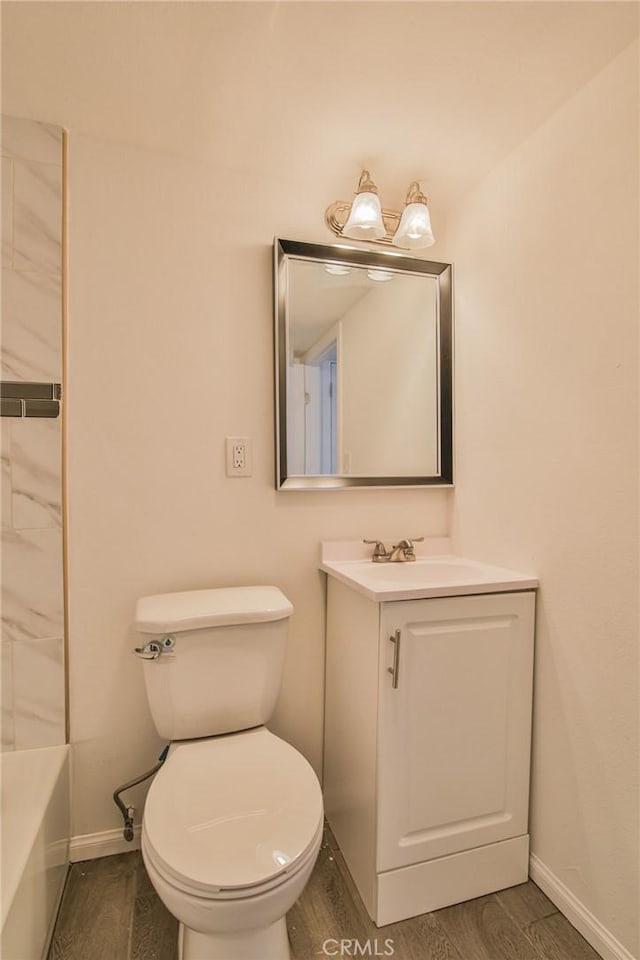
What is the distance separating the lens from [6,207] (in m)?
1.36

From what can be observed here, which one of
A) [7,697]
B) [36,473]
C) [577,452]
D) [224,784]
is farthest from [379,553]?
[7,697]

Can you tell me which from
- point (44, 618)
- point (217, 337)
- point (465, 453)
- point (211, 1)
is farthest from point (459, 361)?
point (44, 618)

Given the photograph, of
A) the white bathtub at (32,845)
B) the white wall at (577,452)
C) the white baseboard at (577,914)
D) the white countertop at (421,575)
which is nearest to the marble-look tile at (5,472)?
the white bathtub at (32,845)

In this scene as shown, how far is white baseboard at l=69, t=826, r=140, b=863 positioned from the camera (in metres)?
1.47

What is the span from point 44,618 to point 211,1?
1570 millimetres

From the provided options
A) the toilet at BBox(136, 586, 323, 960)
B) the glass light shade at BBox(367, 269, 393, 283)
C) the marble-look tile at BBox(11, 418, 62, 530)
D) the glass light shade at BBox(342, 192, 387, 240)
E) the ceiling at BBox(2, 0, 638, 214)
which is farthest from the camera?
the glass light shade at BBox(367, 269, 393, 283)

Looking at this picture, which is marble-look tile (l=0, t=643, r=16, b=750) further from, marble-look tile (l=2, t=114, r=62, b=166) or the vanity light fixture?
the vanity light fixture

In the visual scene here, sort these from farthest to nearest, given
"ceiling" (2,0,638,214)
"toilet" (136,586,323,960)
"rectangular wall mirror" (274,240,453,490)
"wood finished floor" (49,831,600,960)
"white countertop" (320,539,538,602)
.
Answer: "rectangular wall mirror" (274,240,453,490)
"white countertop" (320,539,538,602)
"wood finished floor" (49,831,600,960)
"ceiling" (2,0,638,214)
"toilet" (136,586,323,960)

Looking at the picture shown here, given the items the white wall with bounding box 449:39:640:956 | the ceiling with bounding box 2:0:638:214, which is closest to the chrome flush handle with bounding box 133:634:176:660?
the white wall with bounding box 449:39:640:956

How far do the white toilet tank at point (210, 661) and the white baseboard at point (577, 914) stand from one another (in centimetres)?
88

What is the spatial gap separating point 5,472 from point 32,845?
91 centimetres

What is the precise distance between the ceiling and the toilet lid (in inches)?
67.1

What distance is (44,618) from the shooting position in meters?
1.42

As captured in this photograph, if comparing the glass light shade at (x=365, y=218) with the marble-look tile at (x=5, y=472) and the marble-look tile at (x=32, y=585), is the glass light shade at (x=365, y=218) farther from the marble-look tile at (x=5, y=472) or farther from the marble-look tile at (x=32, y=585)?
the marble-look tile at (x=32, y=585)
